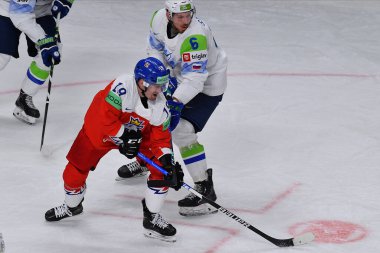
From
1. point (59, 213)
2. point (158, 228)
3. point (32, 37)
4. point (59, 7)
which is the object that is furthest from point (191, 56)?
point (59, 7)

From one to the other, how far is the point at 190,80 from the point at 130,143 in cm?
56

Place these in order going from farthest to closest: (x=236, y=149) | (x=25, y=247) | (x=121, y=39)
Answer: (x=121, y=39), (x=236, y=149), (x=25, y=247)

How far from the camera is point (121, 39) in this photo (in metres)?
7.09

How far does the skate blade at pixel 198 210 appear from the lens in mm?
4281

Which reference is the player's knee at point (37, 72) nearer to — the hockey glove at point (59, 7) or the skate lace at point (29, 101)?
the skate lace at point (29, 101)

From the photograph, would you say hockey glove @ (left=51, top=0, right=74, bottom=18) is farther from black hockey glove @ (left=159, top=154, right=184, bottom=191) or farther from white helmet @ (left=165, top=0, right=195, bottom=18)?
black hockey glove @ (left=159, top=154, right=184, bottom=191)

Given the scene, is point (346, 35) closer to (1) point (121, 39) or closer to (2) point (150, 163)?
(1) point (121, 39)

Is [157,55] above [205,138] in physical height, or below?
above

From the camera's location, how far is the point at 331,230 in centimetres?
410

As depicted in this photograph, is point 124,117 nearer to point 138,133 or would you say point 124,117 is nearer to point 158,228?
point 138,133

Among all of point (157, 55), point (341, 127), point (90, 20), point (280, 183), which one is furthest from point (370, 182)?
point (90, 20)

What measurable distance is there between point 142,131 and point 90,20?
367 centimetres

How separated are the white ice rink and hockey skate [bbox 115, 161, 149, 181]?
0.06 m

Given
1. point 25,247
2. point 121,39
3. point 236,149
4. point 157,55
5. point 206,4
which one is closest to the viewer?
point 25,247
